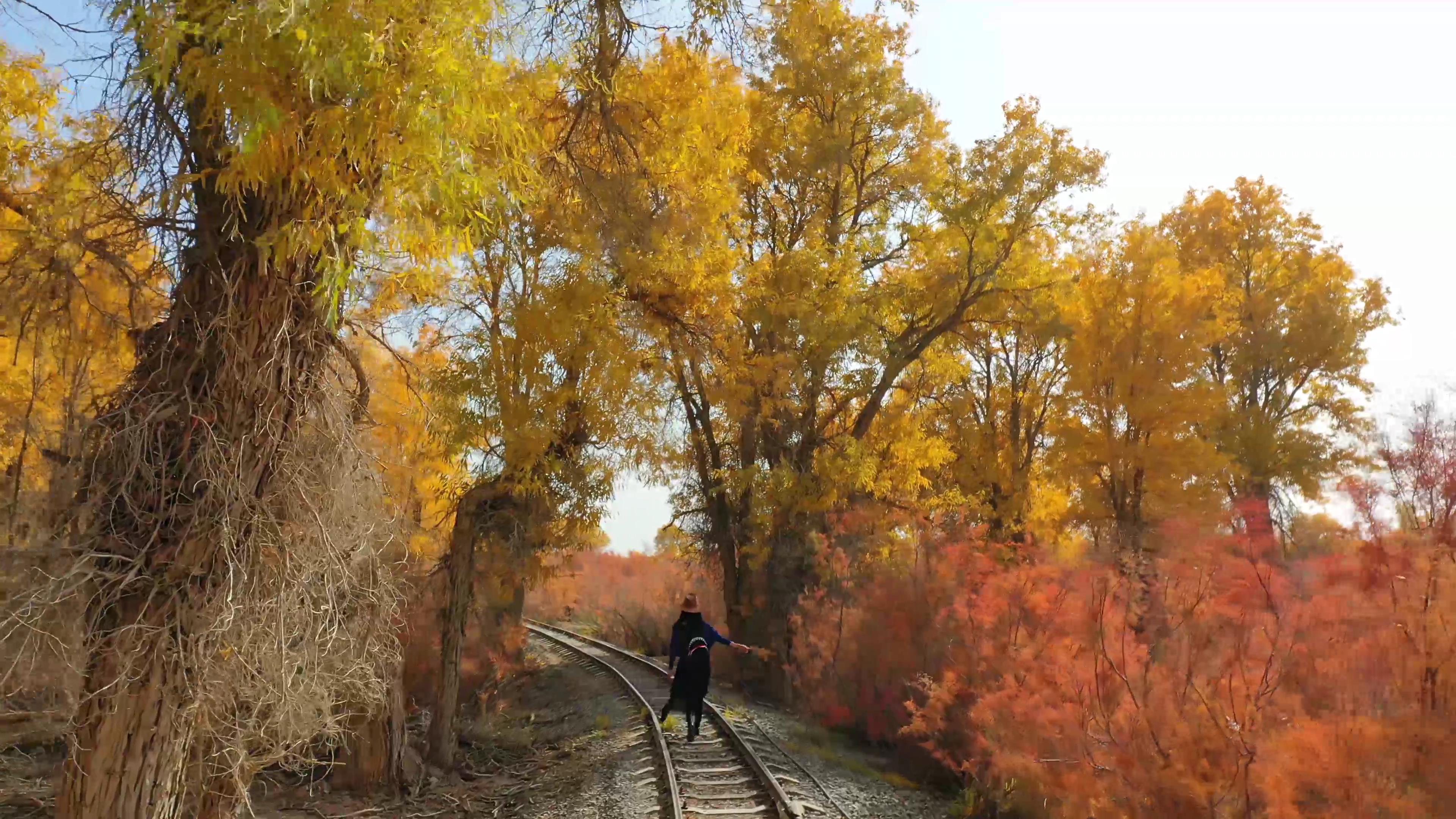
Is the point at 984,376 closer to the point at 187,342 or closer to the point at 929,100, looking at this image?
the point at 929,100

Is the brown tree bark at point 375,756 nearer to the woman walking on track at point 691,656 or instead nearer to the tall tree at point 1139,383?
the woman walking on track at point 691,656

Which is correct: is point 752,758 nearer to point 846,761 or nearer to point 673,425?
point 846,761

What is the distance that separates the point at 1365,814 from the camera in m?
5.38

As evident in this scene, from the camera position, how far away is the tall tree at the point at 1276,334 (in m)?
24.1

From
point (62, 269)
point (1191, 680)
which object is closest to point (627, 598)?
point (1191, 680)

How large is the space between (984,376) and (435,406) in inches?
644

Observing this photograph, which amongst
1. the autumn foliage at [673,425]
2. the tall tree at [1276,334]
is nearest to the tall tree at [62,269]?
the autumn foliage at [673,425]

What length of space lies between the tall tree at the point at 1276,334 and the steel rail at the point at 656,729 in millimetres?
17026

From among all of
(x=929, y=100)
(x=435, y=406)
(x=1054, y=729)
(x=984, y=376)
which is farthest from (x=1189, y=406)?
(x=435, y=406)

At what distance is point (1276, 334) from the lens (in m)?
25.2

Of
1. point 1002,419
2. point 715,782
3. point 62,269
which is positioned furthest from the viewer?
point 1002,419

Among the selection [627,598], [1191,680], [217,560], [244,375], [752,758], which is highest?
[244,375]

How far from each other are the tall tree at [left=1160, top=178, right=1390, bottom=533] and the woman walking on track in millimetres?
18326

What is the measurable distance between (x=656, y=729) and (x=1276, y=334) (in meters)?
23.0
